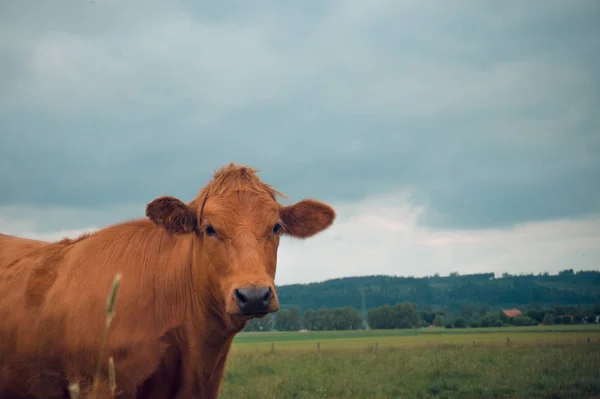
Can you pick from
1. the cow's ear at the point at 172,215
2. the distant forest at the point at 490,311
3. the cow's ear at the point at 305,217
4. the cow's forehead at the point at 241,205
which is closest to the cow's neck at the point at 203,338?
the cow's ear at the point at 172,215

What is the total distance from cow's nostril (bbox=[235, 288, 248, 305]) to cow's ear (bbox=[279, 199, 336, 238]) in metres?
2.00

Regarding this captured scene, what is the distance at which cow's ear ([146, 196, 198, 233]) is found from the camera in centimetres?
671

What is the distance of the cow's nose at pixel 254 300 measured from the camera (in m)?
5.55

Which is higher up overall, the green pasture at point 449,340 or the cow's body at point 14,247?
the cow's body at point 14,247

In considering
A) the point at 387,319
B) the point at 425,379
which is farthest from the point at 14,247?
the point at 387,319

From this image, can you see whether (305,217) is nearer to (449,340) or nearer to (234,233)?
(234,233)

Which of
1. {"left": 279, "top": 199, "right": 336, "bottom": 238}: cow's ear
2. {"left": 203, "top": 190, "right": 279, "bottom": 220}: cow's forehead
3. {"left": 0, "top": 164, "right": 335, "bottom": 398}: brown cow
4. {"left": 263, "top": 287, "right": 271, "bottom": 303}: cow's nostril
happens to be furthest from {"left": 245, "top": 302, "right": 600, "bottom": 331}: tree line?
{"left": 263, "top": 287, "right": 271, "bottom": 303}: cow's nostril

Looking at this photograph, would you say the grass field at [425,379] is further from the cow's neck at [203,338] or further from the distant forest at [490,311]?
the distant forest at [490,311]

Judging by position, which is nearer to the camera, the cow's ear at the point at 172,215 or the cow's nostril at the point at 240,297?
the cow's nostril at the point at 240,297

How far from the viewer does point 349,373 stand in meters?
22.7

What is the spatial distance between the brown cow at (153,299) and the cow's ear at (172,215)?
1cm

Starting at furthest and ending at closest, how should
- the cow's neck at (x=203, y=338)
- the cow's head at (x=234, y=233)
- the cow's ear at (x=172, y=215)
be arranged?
the cow's ear at (x=172, y=215)
the cow's neck at (x=203, y=338)
the cow's head at (x=234, y=233)

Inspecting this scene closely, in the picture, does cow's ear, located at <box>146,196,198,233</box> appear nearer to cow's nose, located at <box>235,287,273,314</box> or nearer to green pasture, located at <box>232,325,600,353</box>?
cow's nose, located at <box>235,287,273,314</box>

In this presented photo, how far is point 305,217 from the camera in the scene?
777cm
